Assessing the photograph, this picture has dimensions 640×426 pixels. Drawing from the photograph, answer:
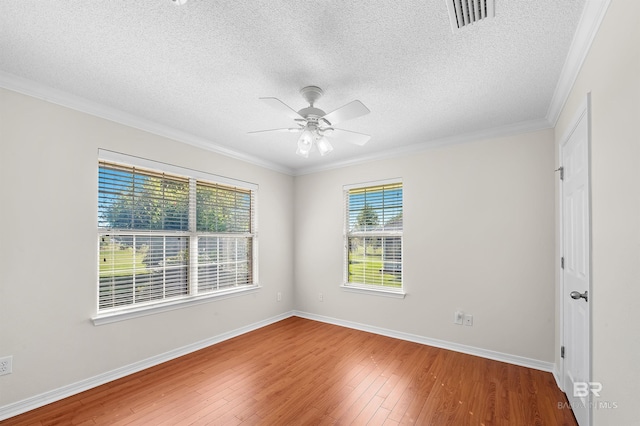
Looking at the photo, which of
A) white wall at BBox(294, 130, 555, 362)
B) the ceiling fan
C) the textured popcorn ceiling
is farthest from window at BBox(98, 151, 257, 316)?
white wall at BBox(294, 130, 555, 362)

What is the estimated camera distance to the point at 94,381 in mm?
2580

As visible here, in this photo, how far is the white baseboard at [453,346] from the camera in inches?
116

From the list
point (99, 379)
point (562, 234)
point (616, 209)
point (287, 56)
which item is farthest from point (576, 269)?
point (99, 379)

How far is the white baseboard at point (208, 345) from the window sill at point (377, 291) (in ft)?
1.55

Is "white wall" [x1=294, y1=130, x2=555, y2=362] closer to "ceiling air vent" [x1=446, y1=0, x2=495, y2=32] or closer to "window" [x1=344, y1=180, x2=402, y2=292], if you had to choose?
"window" [x1=344, y1=180, x2=402, y2=292]

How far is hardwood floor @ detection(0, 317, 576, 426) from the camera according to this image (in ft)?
7.06

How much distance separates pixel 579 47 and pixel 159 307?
4130mm

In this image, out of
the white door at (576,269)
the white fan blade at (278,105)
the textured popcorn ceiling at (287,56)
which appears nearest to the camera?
the textured popcorn ceiling at (287,56)

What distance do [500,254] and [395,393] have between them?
1884 millimetres

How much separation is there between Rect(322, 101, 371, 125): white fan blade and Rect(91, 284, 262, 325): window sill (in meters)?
2.61

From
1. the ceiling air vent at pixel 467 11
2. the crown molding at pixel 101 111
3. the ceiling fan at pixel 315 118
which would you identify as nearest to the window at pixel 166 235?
the crown molding at pixel 101 111

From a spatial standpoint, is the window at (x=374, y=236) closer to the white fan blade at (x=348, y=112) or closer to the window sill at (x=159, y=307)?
the window sill at (x=159, y=307)

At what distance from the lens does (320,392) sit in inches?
99.1

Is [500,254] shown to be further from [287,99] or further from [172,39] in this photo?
[172,39]
